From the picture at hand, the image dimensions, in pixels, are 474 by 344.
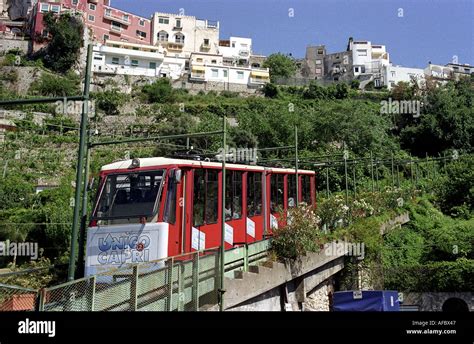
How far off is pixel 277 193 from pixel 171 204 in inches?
184

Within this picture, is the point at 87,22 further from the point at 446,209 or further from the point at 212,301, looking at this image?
the point at 212,301

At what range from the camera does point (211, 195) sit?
8781 mm

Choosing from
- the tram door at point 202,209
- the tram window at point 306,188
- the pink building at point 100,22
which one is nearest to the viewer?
the tram door at point 202,209

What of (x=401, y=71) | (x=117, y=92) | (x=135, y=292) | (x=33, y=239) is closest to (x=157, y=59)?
(x=117, y=92)

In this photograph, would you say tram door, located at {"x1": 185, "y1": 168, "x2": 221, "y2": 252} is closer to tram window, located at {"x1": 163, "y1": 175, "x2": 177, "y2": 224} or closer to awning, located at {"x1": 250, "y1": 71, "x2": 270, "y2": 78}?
tram window, located at {"x1": 163, "y1": 175, "x2": 177, "y2": 224}

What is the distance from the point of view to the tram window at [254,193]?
10.4 meters

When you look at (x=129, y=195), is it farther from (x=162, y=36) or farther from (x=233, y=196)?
(x=162, y=36)

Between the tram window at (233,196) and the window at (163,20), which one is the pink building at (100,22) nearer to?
the window at (163,20)

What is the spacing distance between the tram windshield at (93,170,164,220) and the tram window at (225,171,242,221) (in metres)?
2.02

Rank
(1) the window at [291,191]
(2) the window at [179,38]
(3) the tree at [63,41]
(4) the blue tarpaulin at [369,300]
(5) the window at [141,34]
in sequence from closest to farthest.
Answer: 1. (4) the blue tarpaulin at [369,300]
2. (1) the window at [291,191]
3. (3) the tree at [63,41]
4. (5) the window at [141,34]
5. (2) the window at [179,38]

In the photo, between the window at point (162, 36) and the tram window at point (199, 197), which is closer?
the tram window at point (199, 197)

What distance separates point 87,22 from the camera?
170ft

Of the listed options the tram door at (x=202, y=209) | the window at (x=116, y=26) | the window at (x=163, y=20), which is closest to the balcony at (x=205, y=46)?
the window at (x=163, y=20)
